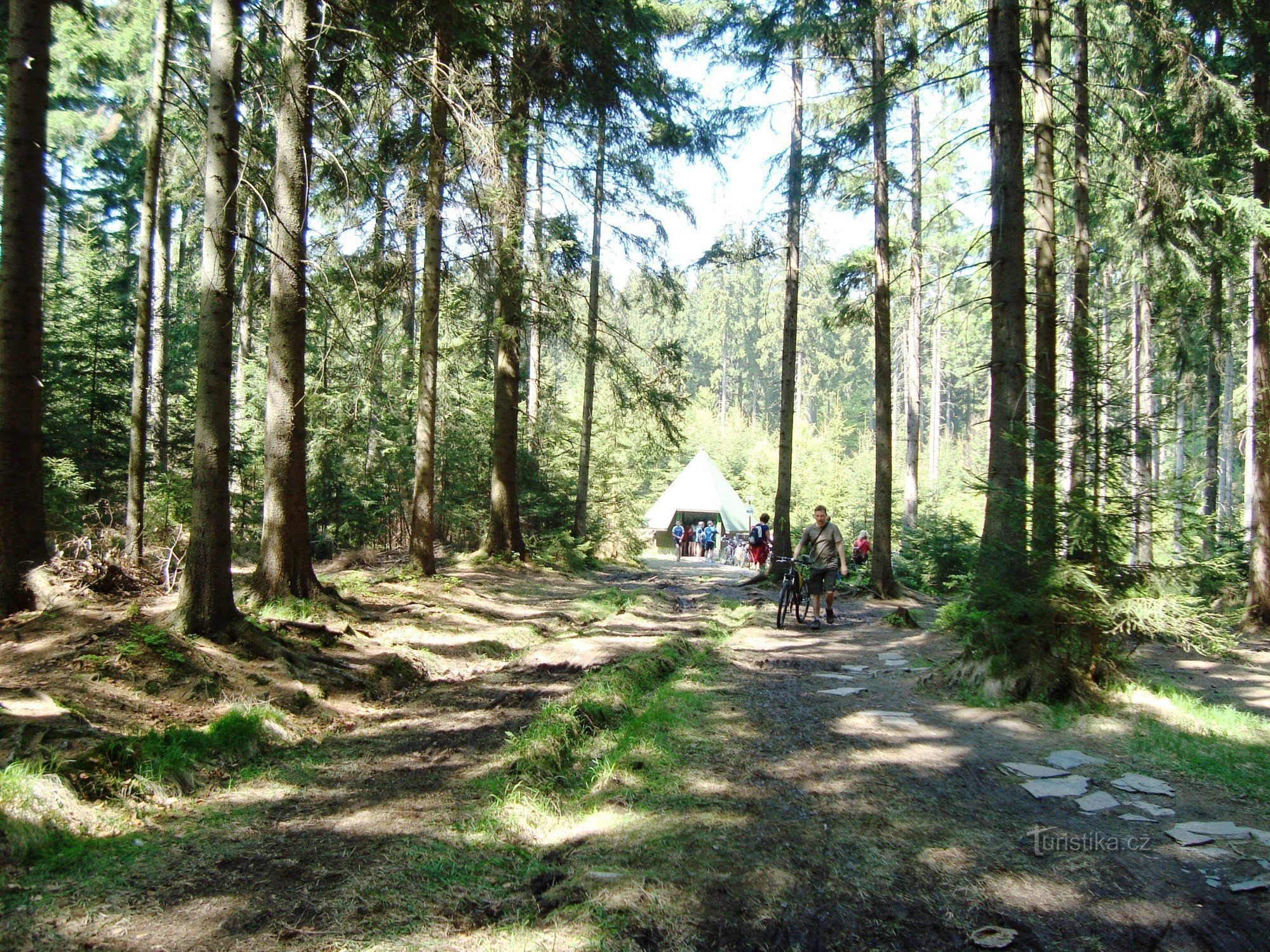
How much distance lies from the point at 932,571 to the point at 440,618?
39.1 feet

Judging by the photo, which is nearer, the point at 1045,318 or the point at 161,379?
the point at 1045,318

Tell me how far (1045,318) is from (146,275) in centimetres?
1177

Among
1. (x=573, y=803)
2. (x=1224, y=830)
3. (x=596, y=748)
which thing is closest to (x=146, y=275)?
(x=596, y=748)

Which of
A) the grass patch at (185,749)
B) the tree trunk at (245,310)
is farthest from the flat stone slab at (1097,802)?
the tree trunk at (245,310)

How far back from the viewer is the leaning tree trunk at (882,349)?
13609 millimetres

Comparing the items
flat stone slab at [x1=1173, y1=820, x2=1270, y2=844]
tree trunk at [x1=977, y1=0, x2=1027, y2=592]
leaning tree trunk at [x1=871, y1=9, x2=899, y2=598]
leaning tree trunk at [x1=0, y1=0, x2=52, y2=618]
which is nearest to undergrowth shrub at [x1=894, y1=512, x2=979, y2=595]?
leaning tree trunk at [x1=871, y1=9, x2=899, y2=598]

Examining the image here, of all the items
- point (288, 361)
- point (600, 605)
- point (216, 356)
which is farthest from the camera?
point (600, 605)

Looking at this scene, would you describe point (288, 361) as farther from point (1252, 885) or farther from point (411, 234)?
point (1252, 885)

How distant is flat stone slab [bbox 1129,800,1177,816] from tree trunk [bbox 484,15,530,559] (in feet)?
23.2

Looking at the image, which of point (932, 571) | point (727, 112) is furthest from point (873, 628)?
point (727, 112)

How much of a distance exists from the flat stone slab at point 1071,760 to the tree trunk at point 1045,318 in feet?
5.15

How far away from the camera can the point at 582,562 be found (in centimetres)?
1820

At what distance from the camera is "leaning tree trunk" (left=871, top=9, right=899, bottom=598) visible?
13609 mm

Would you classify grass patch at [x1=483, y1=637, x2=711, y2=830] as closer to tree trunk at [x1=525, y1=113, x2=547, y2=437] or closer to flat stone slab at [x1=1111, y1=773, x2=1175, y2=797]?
flat stone slab at [x1=1111, y1=773, x2=1175, y2=797]
